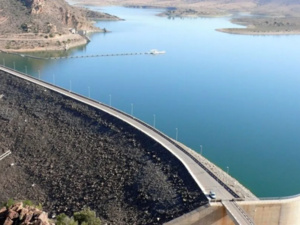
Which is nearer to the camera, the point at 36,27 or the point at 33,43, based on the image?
the point at 33,43

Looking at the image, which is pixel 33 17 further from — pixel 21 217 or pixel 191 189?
pixel 21 217

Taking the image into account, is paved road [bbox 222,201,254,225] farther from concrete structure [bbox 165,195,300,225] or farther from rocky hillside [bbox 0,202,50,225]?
rocky hillside [bbox 0,202,50,225]

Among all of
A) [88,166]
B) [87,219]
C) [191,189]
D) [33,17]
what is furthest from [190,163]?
A: [33,17]

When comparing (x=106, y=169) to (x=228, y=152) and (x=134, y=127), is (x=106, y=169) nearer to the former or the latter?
(x=134, y=127)

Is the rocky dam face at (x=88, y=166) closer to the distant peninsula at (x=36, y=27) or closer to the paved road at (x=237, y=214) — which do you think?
the paved road at (x=237, y=214)

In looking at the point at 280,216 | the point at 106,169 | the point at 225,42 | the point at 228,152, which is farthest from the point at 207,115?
the point at 225,42

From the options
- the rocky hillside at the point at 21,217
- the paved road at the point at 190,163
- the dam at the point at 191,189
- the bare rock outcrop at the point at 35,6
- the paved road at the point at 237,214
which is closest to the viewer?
the rocky hillside at the point at 21,217

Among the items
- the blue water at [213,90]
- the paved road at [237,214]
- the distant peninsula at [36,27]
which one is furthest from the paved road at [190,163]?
the distant peninsula at [36,27]
